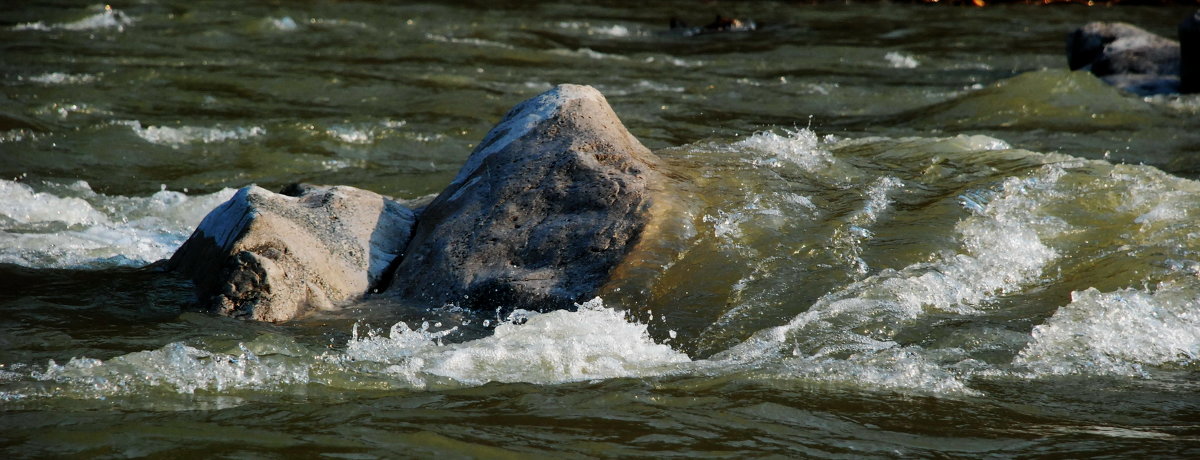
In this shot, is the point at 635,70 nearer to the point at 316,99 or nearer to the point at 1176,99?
the point at 316,99

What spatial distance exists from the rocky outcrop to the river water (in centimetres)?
193

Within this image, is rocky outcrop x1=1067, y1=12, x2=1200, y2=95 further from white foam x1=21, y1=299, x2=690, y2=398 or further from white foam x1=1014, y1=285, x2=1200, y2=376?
white foam x1=21, y1=299, x2=690, y2=398

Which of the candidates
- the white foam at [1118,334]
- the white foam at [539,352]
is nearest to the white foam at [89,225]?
the white foam at [539,352]

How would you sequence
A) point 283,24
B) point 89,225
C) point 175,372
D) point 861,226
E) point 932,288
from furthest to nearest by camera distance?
1. point 283,24
2. point 89,225
3. point 861,226
4. point 932,288
5. point 175,372

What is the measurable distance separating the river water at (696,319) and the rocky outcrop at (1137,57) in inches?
76.0

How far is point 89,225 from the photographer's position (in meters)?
6.17

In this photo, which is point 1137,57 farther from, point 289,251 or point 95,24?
point 95,24

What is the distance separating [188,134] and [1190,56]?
30.3 feet

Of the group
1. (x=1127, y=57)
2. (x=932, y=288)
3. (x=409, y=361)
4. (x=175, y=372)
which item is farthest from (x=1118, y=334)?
(x=1127, y=57)

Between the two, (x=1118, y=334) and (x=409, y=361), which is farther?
(x=1118, y=334)

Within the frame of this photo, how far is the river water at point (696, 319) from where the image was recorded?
322 centimetres

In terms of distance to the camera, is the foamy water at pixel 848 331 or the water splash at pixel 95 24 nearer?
the foamy water at pixel 848 331

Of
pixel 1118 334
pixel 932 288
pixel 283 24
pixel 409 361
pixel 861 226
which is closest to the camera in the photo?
pixel 409 361

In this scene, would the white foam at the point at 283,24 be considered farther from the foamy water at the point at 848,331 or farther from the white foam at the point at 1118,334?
the white foam at the point at 1118,334
